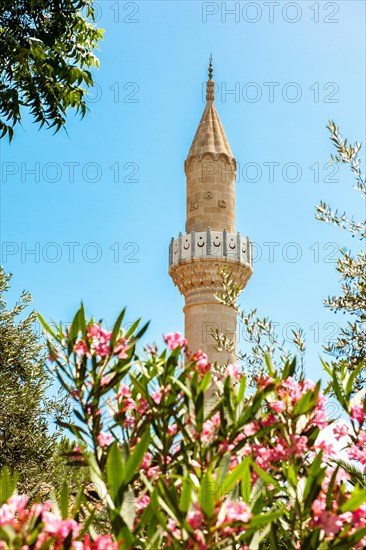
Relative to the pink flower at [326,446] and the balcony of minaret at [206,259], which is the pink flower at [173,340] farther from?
the balcony of minaret at [206,259]

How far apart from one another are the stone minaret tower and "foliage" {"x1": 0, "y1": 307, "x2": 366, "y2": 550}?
1809 centimetres

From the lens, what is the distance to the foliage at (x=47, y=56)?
11.3 m

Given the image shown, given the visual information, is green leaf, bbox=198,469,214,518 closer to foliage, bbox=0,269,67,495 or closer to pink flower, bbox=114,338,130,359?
pink flower, bbox=114,338,130,359

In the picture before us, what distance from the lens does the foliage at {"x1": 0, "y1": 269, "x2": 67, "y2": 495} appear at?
13281 millimetres

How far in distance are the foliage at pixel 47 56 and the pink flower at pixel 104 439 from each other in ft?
27.8

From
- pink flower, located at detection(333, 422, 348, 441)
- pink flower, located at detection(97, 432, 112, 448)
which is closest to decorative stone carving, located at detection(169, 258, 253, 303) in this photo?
pink flower, located at detection(333, 422, 348, 441)

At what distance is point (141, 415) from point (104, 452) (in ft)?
0.92

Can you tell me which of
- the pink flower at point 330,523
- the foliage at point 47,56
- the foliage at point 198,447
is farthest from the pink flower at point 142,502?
the foliage at point 47,56

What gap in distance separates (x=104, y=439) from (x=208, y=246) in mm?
19194

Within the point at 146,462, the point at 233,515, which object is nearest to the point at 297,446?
→ the point at 146,462

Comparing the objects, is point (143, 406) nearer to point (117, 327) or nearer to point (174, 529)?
point (117, 327)

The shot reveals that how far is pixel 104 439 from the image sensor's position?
3.58 m

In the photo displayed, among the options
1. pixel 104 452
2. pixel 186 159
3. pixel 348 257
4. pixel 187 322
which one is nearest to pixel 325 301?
pixel 348 257

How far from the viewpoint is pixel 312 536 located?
9.48 ft
